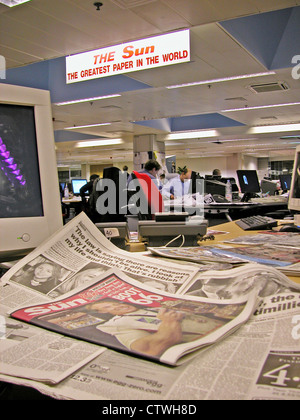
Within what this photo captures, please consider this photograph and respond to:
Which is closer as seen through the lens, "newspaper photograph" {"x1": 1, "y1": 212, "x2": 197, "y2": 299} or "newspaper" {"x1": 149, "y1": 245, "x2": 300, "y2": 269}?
"newspaper photograph" {"x1": 1, "y1": 212, "x2": 197, "y2": 299}

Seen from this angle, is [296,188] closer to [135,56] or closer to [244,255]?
[244,255]

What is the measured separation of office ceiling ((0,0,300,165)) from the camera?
4.18 metres

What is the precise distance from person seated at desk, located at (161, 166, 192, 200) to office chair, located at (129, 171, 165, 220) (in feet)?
9.08

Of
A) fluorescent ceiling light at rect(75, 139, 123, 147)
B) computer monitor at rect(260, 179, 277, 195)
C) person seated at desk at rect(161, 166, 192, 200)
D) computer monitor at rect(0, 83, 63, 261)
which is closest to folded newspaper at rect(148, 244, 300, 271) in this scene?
computer monitor at rect(0, 83, 63, 261)

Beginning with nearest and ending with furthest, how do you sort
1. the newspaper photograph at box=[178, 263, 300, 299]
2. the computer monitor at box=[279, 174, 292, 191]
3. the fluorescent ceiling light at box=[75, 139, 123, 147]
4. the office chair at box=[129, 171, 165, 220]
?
the newspaper photograph at box=[178, 263, 300, 299] → the office chair at box=[129, 171, 165, 220] → the computer monitor at box=[279, 174, 292, 191] → the fluorescent ceiling light at box=[75, 139, 123, 147]

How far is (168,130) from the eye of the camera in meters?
13.1

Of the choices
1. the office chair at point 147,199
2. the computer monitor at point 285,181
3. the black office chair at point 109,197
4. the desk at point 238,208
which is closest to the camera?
the office chair at point 147,199

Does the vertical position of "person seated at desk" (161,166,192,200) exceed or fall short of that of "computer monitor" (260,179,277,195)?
it exceeds it

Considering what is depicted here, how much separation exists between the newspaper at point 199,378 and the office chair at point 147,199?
276cm

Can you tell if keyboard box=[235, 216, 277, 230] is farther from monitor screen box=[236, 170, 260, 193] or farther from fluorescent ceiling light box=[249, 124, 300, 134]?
fluorescent ceiling light box=[249, 124, 300, 134]

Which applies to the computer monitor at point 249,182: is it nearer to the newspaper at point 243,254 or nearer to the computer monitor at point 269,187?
the computer monitor at point 269,187

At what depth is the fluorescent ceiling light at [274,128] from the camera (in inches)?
512

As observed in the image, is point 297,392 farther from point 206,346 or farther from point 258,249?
point 258,249

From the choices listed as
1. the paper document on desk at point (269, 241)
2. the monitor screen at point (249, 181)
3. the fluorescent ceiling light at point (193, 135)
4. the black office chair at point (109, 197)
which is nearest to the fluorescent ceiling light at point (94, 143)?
the fluorescent ceiling light at point (193, 135)
